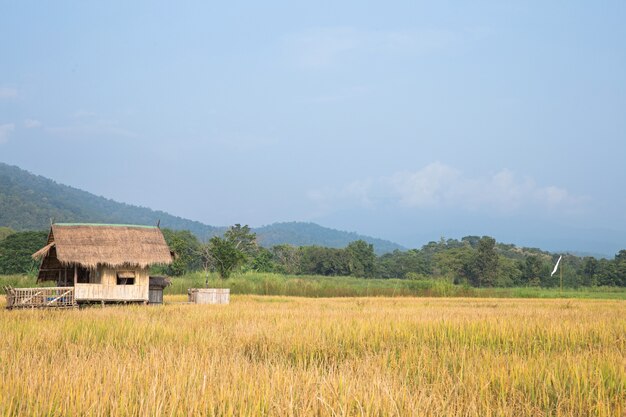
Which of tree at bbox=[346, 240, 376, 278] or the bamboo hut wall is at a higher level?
tree at bbox=[346, 240, 376, 278]

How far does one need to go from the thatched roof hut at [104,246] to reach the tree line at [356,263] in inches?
715

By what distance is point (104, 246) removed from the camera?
2455cm

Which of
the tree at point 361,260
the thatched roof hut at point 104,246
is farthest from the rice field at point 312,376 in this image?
the tree at point 361,260

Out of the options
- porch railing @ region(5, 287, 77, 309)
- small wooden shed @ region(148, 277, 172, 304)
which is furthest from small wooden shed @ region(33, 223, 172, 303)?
small wooden shed @ region(148, 277, 172, 304)

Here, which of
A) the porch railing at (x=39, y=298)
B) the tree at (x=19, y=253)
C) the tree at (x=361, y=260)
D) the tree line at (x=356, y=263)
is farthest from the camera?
the tree at (x=361, y=260)

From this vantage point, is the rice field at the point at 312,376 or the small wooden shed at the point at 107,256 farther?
the small wooden shed at the point at 107,256

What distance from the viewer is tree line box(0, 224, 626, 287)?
5300 cm

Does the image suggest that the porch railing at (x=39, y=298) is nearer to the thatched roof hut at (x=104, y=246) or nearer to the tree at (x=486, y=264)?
the thatched roof hut at (x=104, y=246)

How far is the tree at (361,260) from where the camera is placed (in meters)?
72.6

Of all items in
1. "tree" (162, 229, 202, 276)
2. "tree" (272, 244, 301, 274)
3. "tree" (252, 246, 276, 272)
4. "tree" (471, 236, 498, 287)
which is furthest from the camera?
"tree" (272, 244, 301, 274)

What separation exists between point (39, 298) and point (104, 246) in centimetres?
322

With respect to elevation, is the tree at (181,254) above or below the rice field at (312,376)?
above

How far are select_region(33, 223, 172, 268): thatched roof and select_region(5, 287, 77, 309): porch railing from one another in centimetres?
121

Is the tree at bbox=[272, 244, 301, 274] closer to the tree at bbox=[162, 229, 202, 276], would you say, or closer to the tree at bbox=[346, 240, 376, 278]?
the tree at bbox=[346, 240, 376, 278]
